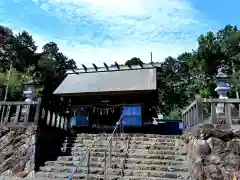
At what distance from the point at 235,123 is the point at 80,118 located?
8.92 m

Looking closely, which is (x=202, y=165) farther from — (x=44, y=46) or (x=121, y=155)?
(x=44, y=46)

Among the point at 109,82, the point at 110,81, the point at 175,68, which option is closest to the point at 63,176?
the point at 109,82

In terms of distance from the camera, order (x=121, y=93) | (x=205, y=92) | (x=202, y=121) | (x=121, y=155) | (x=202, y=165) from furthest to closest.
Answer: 1. (x=205, y=92)
2. (x=121, y=93)
3. (x=121, y=155)
4. (x=202, y=121)
5. (x=202, y=165)

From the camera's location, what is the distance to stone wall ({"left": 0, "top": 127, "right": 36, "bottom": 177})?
8.84 meters

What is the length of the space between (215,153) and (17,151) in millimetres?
6669

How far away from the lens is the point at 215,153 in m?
7.52

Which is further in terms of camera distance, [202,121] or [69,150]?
[69,150]

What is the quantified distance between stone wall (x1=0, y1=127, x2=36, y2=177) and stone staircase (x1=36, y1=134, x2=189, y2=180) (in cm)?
59

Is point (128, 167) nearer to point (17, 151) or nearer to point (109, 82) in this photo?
point (17, 151)

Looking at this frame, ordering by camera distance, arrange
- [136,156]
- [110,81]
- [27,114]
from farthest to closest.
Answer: [110,81] < [27,114] < [136,156]

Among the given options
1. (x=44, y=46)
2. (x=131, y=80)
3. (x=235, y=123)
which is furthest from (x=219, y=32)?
(x=44, y=46)

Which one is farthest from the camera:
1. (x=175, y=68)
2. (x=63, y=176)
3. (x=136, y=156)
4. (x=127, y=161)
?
(x=175, y=68)

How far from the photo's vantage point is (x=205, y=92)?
2155 centimetres

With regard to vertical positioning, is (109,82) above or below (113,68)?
below
